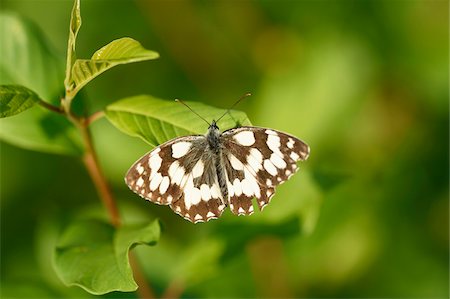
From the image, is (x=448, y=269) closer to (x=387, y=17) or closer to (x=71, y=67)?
(x=387, y=17)

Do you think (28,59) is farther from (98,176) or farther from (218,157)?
(218,157)

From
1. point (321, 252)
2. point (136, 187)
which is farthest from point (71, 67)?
point (321, 252)

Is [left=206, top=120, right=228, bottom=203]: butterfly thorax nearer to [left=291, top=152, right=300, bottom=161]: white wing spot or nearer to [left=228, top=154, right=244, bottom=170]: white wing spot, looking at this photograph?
[left=228, top=154, right=244, bottom=170]: white wing spot

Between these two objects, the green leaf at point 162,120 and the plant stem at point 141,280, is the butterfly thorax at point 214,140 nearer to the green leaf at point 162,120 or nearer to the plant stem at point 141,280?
the green leaf at point 162,120

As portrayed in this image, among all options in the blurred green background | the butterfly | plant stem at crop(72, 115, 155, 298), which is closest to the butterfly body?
the butterfly

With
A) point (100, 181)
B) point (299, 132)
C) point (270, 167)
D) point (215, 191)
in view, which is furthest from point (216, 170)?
point (299, 132)

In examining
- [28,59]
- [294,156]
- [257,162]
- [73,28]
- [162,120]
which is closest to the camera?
[73,28]
